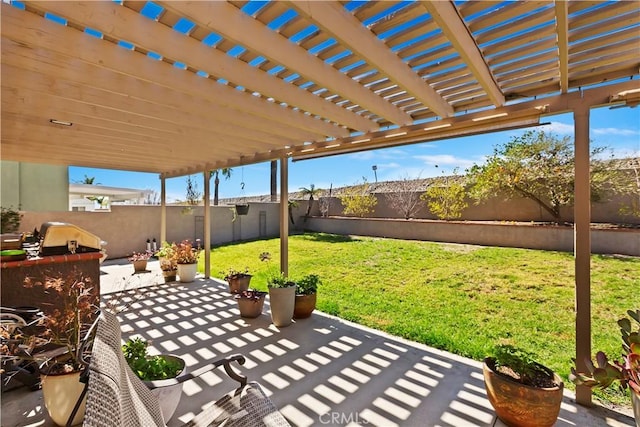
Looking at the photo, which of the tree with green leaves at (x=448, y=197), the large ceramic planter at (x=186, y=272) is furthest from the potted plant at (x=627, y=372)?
the tree with green leaves at (x=448, y=197)

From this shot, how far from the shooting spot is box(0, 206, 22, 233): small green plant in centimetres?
733

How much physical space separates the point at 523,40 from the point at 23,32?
3.08 m

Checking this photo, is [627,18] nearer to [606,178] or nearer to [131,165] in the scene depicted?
[131,165]

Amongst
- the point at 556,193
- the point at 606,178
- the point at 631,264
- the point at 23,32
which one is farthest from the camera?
the point at 556,193

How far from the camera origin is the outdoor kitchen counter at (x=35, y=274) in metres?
2.75

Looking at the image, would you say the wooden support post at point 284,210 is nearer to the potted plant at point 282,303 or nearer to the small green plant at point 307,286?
the small green plant at point 307,286

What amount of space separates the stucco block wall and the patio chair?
1042 cm

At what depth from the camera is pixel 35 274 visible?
287cm

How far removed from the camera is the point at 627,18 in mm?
1758

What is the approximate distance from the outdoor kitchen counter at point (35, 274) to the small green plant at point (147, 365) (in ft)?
3.20

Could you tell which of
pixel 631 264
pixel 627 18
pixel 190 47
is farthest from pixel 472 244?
pixel 190 47

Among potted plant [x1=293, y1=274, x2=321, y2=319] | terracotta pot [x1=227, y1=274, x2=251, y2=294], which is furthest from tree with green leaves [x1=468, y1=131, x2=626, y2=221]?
terracotta pot [x1=227, y1=274, x2=251, y2=294]

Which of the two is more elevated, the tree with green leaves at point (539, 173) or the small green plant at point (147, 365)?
the tree with green leaves at point (539, 173)

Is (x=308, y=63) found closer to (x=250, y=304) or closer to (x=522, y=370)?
(x=522, y=370)
